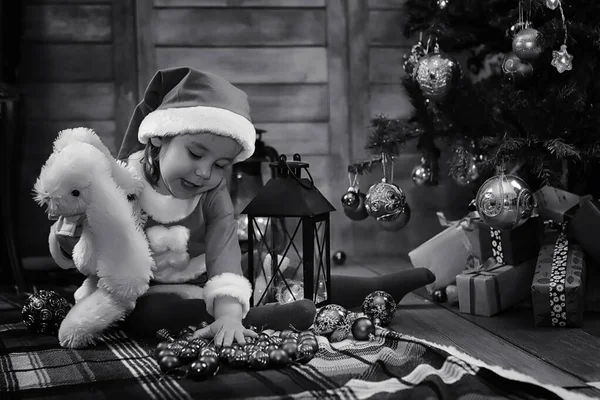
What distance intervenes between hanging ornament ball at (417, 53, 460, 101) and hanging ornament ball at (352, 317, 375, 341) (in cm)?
86

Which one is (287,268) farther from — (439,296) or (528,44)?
(528,44)

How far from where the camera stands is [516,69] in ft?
6.30

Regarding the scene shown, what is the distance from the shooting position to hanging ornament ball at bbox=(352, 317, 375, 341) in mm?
1554

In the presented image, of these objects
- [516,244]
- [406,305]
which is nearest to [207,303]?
[406,305]

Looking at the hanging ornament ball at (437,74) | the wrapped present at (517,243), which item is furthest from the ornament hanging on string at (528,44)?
the wrapped present at (517,243)

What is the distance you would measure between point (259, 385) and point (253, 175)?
1.41 meters

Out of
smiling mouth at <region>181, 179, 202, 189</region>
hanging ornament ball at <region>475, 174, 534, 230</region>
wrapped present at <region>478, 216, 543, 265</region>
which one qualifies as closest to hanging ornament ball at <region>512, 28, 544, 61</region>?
hanging ornament ball at <region>475, 174, 534, 230</region>

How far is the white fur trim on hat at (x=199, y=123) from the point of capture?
1524 mm

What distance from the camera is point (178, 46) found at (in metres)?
2.86

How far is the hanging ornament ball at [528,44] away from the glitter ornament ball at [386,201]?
22.1 inches

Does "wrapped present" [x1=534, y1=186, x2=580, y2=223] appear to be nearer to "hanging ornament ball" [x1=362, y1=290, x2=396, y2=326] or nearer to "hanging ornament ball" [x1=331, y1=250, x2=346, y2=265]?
"hanging ornament ball" [x1=362, y1=290, x2=396, y2=326]

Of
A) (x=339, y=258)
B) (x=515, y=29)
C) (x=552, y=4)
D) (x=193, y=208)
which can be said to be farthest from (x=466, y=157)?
(x=193, y=208)

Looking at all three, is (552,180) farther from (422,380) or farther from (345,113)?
(345,113)

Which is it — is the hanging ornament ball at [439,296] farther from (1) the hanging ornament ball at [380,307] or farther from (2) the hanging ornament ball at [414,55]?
(2) the hanging ornament ball at [414,55]
